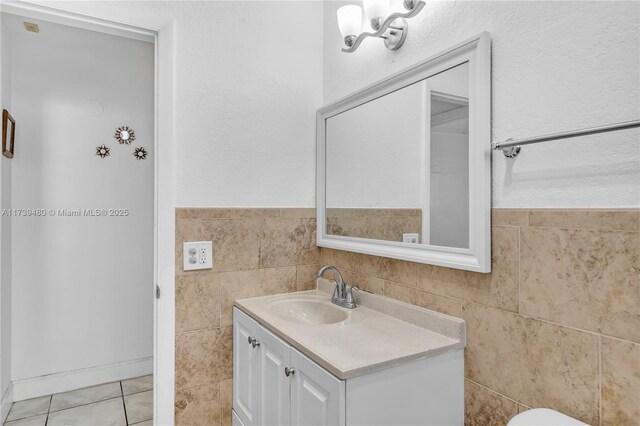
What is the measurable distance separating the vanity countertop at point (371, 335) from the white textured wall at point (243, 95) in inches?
24.3

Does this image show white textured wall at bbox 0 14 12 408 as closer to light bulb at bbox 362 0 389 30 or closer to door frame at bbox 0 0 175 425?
door frame at bbox 0 0 175 425

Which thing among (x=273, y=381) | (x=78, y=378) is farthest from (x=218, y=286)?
(x=78, y=378)

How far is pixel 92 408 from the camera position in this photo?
91.7 inches

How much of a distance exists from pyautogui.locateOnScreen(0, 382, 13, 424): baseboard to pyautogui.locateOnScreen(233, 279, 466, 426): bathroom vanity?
154 cm

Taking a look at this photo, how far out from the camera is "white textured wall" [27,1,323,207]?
1729 millimetres

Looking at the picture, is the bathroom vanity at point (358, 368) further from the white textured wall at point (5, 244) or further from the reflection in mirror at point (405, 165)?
the white textured wall at point (5, 244)

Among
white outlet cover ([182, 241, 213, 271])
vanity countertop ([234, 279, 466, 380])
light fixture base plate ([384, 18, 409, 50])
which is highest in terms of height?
light fixture base plate ([384, 18, 409, 50])

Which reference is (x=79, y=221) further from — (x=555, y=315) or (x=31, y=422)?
(x=555, y=315)

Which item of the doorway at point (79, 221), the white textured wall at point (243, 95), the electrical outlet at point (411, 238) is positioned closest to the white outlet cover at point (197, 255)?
the white textured wall at point (243, 95)

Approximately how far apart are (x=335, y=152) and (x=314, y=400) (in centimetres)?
118

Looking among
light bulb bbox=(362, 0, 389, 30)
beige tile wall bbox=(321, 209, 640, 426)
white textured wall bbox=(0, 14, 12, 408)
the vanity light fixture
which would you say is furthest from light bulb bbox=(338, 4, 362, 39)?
white textured wall bbox=(0, 14, 12, 408)

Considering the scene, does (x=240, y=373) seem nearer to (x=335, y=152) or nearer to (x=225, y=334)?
(x=225, y=334)

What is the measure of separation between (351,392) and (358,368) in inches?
2.8

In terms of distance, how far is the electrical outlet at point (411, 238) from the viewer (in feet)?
4.83
